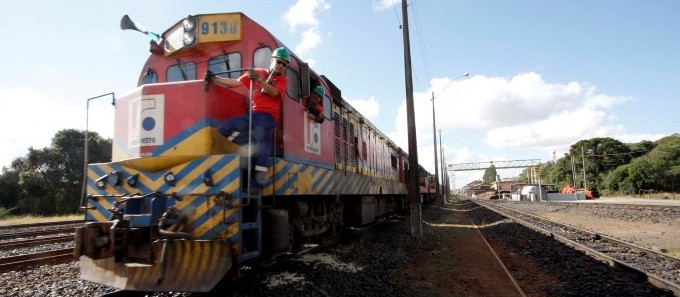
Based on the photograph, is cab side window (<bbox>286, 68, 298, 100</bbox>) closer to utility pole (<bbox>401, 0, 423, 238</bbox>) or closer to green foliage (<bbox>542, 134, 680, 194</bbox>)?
utility pole (<bbox>401, 0, 423, 238</bbox>)

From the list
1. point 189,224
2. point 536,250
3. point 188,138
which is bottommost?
point 536,250

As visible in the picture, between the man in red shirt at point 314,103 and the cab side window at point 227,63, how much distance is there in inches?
51.0

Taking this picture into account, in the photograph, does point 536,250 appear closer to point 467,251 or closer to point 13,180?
point 467,251

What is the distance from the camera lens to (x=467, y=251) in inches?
359

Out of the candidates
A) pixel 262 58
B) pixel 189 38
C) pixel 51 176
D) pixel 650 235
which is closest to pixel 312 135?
pixel 262 58

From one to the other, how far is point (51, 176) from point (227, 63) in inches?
1128

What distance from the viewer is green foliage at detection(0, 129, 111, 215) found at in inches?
1051

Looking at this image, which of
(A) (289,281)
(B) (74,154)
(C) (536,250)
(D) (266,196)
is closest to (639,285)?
(C) (536,250)

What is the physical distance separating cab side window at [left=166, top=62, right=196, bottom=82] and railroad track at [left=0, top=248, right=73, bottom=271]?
408cm

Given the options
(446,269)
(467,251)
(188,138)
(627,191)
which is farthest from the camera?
(627,191)

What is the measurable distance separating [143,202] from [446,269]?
4.97 meters

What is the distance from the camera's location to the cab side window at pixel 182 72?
5684mm

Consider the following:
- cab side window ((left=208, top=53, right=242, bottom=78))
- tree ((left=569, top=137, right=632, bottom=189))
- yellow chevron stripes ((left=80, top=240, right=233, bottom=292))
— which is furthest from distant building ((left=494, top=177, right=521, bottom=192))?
yellow chevron stripes ((left=80, top=240, right=233, bottom=292))

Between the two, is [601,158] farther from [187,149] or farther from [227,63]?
[187,149]
